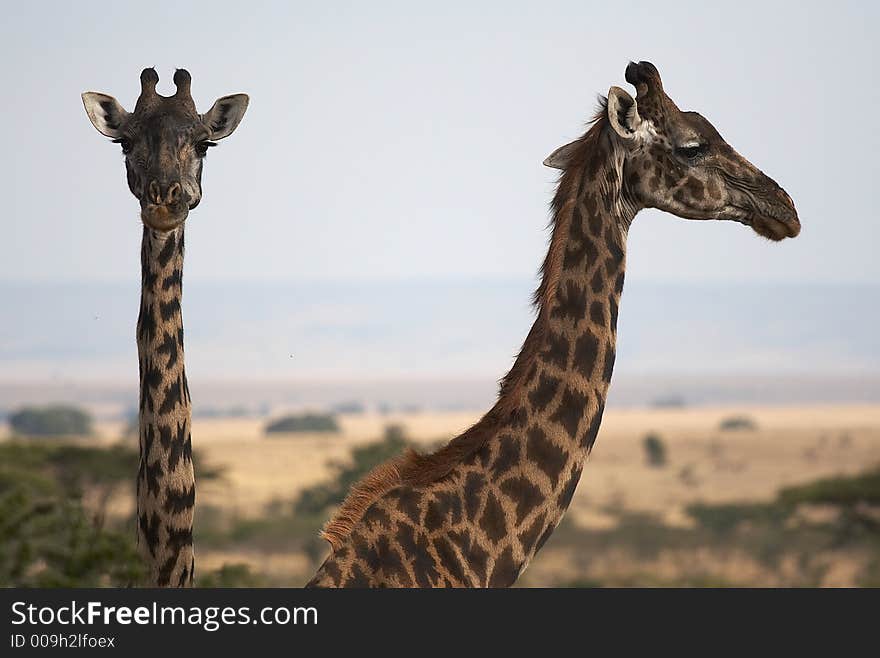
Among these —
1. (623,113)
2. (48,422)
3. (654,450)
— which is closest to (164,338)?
(623,113)

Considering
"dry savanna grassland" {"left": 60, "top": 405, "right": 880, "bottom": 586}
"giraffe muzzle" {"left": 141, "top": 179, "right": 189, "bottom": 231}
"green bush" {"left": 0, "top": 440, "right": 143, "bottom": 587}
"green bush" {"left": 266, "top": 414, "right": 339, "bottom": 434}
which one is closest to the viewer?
"giraffe muzzle" {"left": 141, "top": 179, "right": 189, "bottom": 231}

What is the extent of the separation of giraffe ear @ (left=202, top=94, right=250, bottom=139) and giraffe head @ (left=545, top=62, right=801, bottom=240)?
2455mm

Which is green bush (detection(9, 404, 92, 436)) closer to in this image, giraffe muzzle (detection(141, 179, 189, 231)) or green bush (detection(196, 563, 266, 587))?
green bush (detection(196, 563, 266, 587))

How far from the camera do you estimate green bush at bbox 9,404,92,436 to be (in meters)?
69.3

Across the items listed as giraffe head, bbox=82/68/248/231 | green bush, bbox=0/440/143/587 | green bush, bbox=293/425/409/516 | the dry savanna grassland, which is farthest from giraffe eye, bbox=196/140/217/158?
green bush, bbox=293/425/409/516

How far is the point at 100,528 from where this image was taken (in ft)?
52.8

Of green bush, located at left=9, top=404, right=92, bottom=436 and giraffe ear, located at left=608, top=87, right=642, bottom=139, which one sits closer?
giraffe ear, located at left=608, top=87, right=642, bottom=139

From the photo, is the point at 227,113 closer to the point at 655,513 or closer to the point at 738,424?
the point at 655,513

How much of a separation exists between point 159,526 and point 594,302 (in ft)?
9.58


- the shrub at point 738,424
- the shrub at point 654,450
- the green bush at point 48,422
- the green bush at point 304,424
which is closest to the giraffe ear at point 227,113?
the green bush at point 48,422

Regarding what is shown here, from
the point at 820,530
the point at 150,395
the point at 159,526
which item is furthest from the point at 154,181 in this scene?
the point at 820,530

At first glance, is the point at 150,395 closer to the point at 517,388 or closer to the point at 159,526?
the point at 159,526

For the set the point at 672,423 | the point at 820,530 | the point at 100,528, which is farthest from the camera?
the point at 672,423

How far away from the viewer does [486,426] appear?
28.7 feet
